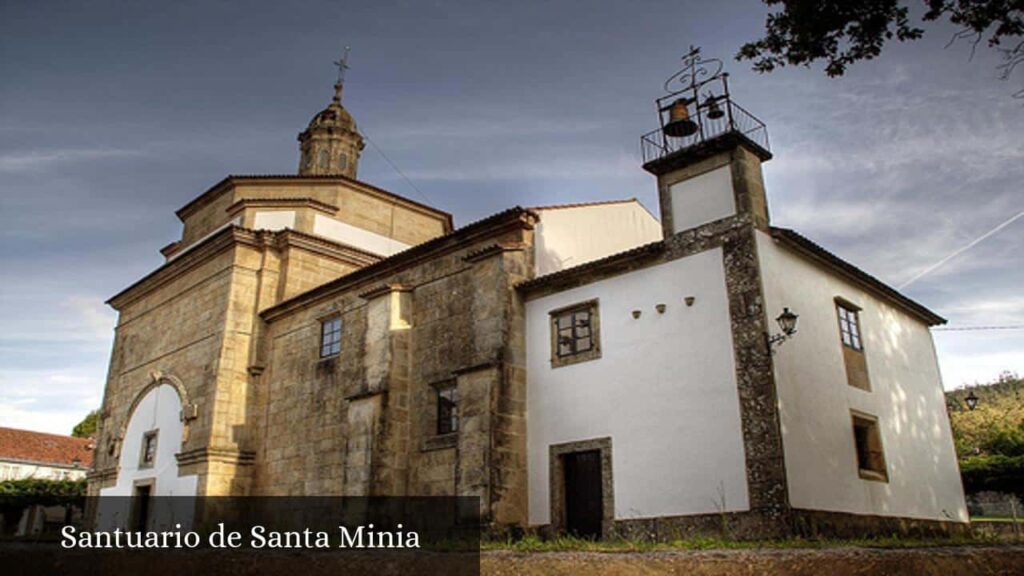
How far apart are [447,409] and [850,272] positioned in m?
8.13

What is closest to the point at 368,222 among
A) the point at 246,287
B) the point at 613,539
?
the point at 246,287

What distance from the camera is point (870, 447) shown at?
12.9 m

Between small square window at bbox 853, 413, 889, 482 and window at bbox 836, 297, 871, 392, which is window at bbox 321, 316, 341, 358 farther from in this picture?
small square window at bbox 853, 413, 889, 482

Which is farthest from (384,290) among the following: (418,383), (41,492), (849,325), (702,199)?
(41,492)

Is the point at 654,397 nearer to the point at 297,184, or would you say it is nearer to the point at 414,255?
the point at 414,255

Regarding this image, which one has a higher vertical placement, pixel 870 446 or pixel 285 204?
pixel 285 204

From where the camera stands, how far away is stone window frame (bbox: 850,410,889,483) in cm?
1247

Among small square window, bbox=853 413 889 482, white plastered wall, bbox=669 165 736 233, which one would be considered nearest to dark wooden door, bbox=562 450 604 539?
white plastered wall, bbox=669 165 736 233

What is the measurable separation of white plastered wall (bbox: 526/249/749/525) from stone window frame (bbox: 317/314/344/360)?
5.85 metres

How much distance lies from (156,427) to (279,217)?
6811 mm

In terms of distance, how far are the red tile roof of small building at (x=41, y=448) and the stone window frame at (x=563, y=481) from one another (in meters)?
37.3

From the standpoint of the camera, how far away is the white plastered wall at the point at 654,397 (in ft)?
36.6

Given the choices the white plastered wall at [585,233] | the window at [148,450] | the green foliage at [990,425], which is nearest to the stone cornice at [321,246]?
the window at [148,450]

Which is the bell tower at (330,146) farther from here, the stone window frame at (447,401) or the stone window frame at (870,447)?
the stone window frame at (870,447)
